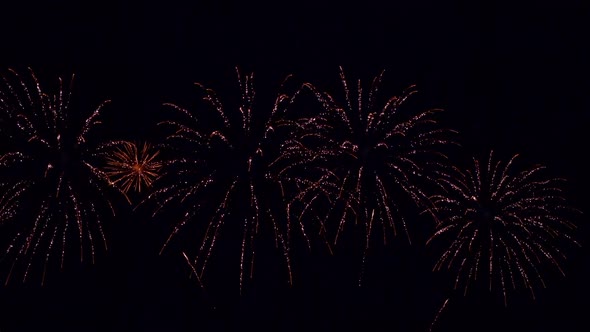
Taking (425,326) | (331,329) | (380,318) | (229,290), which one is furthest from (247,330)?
(425,326)

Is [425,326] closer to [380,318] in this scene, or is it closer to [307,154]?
[380,318]

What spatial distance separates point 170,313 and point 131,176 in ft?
24.7

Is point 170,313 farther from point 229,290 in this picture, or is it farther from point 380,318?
point 380,318

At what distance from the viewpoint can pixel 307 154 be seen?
12.2m

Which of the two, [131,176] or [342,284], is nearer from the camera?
[131,176]

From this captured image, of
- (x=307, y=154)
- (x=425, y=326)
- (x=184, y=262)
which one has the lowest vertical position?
(x=425, y=326)

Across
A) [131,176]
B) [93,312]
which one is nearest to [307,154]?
[131,176]

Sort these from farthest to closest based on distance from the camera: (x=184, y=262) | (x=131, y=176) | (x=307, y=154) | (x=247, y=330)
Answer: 1. (x=184, y=262)
2. (x=247, y=330)
3. (x=131, y=176)
4. (x=307, y=154)

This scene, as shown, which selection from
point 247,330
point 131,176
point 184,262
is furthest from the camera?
point 184,262

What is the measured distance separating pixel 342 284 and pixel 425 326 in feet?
9.29

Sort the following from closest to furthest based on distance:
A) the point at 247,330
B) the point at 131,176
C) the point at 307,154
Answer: the point at 307,154
the point at 131,176
the point at 247,330

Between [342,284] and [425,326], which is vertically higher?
[342,284]

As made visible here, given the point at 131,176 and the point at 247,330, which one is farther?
the point at 247,330

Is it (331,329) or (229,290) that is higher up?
(229,290)
